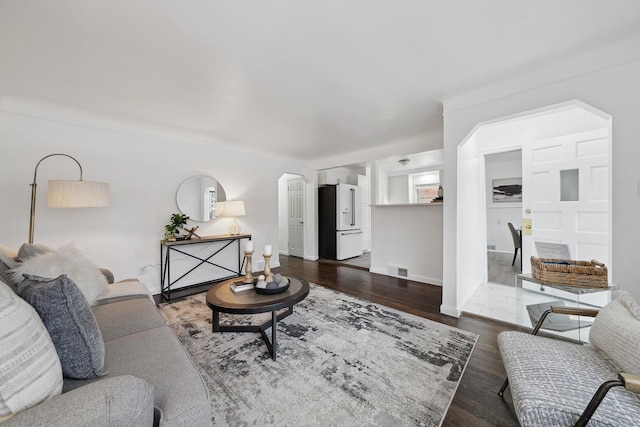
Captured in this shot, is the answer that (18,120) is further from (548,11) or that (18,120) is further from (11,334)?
(548,11)

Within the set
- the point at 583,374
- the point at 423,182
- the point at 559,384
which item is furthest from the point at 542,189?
the point at 423,182

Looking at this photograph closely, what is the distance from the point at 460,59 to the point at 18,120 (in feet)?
14.2

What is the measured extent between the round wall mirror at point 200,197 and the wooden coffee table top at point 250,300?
192 cm

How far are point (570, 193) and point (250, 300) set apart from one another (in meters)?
3.82

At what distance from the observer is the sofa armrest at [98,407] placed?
2.03 ft

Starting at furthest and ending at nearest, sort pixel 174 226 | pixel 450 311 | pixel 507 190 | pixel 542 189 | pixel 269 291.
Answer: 1. pixel 507 190
2. pixel 174 226
3. pixel 542 189
4. pixel 450 311
5. pixel 269 291

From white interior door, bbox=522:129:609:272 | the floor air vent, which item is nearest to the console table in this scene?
the floor air vent

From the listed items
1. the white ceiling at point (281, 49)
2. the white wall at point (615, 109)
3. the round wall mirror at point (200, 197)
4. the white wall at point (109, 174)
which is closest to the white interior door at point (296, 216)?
the white wall at point (109, 174)

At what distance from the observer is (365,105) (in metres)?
2.65

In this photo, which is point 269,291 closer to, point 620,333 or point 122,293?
point 122,293

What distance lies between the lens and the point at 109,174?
299cm

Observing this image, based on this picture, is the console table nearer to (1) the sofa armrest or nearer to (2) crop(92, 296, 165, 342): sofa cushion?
(2) crop(92, 296, 165, 342): sofa cushion

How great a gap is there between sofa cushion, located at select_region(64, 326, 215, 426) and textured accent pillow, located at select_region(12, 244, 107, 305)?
0.54 metres

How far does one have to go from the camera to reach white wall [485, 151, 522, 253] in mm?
5859
